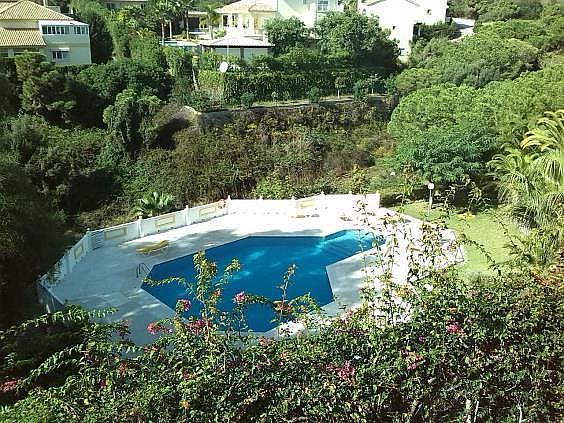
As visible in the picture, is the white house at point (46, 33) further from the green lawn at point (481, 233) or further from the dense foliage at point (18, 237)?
the dense foliage at point (18, 237)

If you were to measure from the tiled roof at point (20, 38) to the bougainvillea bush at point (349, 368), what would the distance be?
25.5 m

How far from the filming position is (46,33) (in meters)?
28.4

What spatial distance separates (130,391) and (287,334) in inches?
69.4

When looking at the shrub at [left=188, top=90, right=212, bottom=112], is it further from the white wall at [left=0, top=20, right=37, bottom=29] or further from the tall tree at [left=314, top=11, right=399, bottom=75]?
the white wall at [left=0, top=20, right=37, bottom=29]

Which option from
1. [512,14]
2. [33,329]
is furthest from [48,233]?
[512,14]

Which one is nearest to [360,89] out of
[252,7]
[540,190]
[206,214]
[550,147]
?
[252,7]

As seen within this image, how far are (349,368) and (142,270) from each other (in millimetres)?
10552

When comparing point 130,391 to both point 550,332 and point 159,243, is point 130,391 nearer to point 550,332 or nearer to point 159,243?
point 550,332

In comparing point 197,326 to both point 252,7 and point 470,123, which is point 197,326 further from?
point 252,7

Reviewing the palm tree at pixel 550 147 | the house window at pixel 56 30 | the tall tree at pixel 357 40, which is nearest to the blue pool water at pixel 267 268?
the palm tree at pixel 550 147

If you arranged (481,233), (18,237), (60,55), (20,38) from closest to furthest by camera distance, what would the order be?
(18,237), (481,233), (20,38), (60,55)

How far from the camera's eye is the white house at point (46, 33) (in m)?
27.8

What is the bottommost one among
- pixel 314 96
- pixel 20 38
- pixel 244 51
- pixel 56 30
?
pixel 314 96

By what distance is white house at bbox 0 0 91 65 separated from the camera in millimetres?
27781
